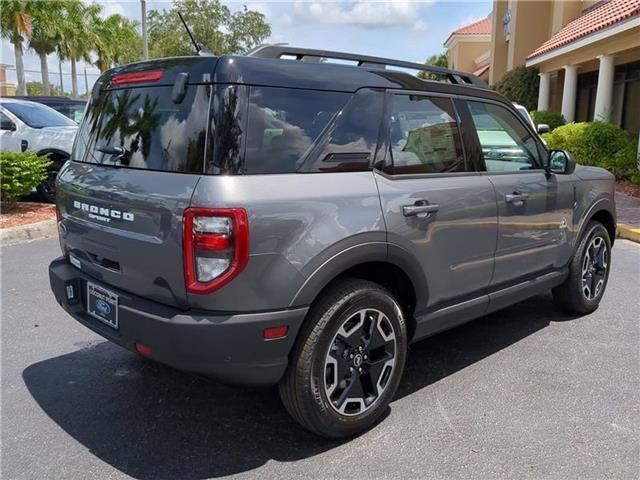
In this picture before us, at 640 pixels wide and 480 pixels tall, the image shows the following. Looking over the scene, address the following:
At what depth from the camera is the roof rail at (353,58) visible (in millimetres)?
3068

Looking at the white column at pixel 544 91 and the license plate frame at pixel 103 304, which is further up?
the white column at pixel 544 91

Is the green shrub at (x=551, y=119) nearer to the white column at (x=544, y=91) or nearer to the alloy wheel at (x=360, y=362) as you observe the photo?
the white column at (x=544, y=91)

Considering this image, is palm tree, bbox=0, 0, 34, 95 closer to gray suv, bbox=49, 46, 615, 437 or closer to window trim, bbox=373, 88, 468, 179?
gray suv, bbox=49, 46, 615, 437

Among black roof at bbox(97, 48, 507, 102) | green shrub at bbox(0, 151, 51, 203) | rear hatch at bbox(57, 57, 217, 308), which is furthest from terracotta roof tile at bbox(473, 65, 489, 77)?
rear hatch at bbox(57, 57, 217, 308)

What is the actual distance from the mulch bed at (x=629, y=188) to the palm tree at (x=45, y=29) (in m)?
31.0

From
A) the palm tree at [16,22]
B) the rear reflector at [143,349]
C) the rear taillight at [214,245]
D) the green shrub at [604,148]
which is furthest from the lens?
the palm tree at [16,22]

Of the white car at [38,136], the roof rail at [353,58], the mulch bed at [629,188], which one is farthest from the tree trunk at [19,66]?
the roof rail at [353,58]

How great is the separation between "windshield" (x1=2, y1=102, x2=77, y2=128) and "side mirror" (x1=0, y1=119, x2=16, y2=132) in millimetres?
Answer: 170

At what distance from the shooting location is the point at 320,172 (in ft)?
9.50

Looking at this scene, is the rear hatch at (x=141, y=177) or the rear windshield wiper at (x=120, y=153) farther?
the rear windshield wiper at (x=120, y=153)

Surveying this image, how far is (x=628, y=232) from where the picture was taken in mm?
8258

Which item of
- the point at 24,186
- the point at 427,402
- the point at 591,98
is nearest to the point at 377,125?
the point at 427,402

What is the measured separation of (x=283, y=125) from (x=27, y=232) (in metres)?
6.29

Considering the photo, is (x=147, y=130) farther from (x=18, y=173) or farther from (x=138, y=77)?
(x=18, y=173)
